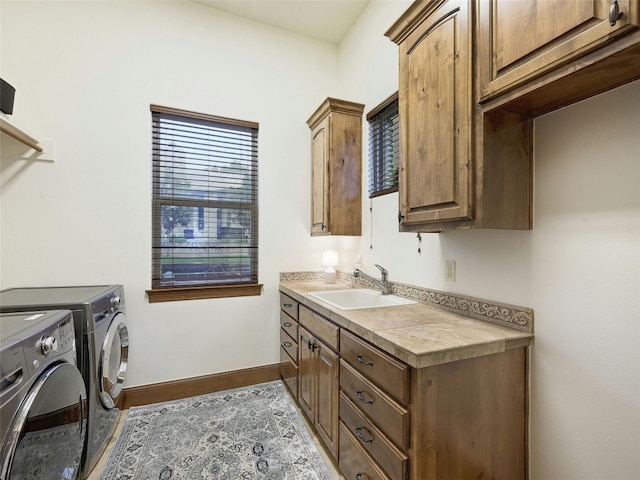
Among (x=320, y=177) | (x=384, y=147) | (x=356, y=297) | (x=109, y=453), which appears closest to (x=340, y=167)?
(x=320, y=177)

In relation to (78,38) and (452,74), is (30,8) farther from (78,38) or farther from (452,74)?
(452,74)

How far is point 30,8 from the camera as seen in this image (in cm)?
210

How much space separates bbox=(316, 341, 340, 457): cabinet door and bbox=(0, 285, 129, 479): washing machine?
126cm

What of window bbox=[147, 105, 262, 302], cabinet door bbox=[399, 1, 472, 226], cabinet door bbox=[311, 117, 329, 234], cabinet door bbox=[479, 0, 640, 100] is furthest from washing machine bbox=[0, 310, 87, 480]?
cabinet door bbox=[479, 0, 640, 100]

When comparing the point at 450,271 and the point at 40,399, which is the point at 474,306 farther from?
the point at 40,399

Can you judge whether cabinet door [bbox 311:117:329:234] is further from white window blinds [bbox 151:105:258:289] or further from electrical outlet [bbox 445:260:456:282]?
electrical outlet [bbox 445:260:456:282]

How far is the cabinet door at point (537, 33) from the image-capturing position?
784 mm

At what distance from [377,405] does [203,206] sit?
6.86 feet

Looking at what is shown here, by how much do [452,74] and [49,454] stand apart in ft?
7.26

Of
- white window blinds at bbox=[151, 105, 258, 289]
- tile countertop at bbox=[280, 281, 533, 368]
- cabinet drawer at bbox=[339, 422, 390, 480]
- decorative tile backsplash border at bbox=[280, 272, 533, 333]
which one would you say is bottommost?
cabinet drawer at bbox=[339, 422, 390, 480]

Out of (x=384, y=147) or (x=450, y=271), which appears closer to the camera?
(x=450, y=271)

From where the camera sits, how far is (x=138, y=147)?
7.73ft

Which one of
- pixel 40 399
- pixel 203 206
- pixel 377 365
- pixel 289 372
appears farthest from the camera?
pixel 203 206

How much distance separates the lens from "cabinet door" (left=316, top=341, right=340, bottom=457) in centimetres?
162
